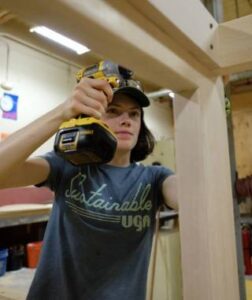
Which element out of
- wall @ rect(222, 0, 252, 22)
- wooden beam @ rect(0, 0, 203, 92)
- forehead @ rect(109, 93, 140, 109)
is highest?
wall @ rect(222, 0, 252, 22)

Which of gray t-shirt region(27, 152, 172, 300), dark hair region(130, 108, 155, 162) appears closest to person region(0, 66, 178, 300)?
gray t-shirt region(27, 152, 172, 300)

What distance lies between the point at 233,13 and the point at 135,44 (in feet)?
11.1

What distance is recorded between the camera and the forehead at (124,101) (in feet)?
2.92

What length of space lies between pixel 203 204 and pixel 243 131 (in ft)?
13.4

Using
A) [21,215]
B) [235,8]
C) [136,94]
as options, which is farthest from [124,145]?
[235,8]

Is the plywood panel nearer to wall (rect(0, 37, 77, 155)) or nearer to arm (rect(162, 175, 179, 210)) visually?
wall (rect(0, 37, 77, 155))

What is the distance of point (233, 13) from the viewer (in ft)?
10.6

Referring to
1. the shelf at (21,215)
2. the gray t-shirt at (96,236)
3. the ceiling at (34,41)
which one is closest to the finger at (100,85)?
the gray t-shirt at (96,236)

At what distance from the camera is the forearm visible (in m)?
0.57

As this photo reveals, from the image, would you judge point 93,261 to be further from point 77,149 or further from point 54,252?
point 77,149

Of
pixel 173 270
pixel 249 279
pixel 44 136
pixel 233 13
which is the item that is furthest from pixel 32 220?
pixel 233 13

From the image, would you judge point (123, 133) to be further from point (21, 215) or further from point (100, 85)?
point (21, 215)

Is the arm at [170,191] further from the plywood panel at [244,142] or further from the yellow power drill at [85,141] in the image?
the plywood panel at [244,142]

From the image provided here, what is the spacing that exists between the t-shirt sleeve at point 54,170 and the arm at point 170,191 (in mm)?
320
